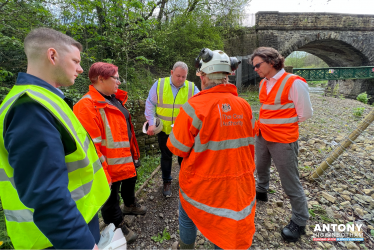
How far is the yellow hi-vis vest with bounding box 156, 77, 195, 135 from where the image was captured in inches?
113

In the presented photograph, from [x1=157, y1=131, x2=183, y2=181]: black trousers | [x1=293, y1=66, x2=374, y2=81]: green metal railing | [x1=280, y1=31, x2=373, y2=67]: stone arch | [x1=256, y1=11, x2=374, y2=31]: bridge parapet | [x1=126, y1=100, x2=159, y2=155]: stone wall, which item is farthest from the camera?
[x1=280, y1=31, x2=373, y2=67]: stone arch

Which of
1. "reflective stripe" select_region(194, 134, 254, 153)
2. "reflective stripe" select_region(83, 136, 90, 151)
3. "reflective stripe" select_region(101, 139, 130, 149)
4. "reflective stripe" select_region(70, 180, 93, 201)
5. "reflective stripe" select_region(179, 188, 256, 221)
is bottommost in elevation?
"reflective stripe" select_region(179, 188, 256, 221)

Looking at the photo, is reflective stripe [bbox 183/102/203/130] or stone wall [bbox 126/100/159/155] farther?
stone wall [bbox 126/100/159/155]

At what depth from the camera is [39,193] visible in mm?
714

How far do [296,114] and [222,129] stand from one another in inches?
54.2

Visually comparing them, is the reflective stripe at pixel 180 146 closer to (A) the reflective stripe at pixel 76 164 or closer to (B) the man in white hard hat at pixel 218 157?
(B) the man in white hard hat at pixel 218 157

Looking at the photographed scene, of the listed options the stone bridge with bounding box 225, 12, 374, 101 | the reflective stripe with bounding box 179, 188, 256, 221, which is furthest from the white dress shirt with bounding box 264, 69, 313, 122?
the stone bridge with bounding box 225, 12, 374, 101

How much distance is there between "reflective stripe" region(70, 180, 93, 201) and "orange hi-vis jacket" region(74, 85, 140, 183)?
2.01ft

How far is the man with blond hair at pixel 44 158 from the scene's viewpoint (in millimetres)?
729

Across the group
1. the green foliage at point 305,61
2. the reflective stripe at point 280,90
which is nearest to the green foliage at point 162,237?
the reflective stripe at point 280,90

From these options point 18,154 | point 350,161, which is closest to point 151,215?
point 18,154

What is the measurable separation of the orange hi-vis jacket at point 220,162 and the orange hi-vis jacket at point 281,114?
100 cm

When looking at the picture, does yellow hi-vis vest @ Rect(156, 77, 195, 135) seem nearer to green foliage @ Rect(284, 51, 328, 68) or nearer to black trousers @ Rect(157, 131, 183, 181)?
black trousers @ Rect(157, 131, 183, 181)

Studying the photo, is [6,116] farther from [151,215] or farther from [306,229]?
[306,229]
